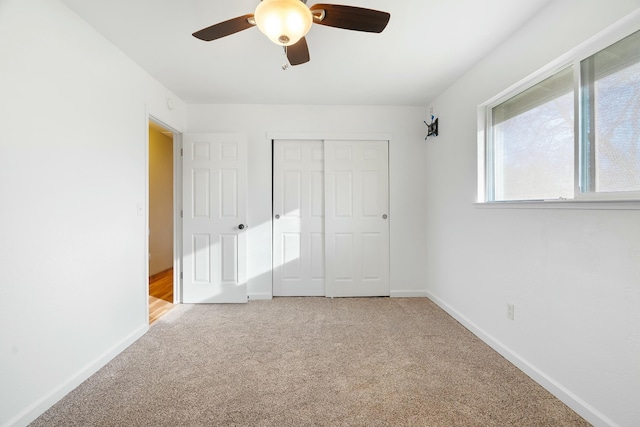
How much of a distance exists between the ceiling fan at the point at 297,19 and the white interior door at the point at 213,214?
189 centimetres

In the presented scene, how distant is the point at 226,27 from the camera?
4.66 feet

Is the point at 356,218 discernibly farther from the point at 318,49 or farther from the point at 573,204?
the point at 573,204

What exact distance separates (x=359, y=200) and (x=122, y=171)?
2.44m

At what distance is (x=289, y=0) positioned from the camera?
120 centimetres

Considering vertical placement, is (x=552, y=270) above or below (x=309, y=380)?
above

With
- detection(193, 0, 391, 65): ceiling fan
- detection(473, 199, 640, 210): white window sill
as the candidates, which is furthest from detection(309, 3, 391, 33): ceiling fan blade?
detection(473, 199, 640, 210): white window sill

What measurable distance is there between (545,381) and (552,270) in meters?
0.70

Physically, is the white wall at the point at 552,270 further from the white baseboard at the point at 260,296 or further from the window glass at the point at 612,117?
the white baseboard at the point at 260,296

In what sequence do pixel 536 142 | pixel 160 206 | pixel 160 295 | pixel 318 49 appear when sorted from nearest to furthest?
pixel 536 142 → pixel 318 49 → pixel 160 295 → pixel 160 206

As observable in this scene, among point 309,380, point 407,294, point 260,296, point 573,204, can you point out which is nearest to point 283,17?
point 573,204

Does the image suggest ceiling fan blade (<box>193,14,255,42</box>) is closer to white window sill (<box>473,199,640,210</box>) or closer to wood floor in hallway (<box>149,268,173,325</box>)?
white window sill (<box>473,199,640,210</box>)

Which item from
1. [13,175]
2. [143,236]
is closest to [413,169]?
[143,236]

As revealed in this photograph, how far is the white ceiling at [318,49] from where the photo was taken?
1713 millimetres

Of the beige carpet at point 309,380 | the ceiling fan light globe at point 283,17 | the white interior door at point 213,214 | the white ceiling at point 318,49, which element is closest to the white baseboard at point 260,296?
the white interior door at point 213,214
